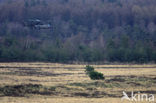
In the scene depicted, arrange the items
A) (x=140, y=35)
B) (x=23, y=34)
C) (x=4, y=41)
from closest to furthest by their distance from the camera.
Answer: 1. (x=4, y=41)
2. (x=140, y=35)
3. (x=23, y=34)

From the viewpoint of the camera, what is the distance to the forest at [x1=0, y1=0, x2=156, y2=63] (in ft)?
189

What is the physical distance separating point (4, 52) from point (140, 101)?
1604 inches

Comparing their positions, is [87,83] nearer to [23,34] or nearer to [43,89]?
[43,89]

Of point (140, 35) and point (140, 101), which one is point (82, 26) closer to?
point (140, 35)

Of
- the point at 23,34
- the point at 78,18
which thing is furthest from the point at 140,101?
the point at 78,18

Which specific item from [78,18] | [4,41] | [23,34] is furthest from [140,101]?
[78,18]

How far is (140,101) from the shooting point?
17.9 metres

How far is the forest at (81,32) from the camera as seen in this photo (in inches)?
2263

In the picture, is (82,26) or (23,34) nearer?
(23,34)

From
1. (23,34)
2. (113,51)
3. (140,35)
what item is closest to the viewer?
(113,51)

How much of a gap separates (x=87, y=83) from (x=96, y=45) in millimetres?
46616

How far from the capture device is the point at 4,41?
216 ft

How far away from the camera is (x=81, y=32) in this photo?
291 feet

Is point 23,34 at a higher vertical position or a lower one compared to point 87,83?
lower
